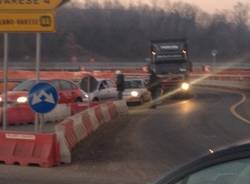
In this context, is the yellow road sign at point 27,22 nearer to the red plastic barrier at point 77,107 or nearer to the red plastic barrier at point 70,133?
the red plastic barrier at point 70,133

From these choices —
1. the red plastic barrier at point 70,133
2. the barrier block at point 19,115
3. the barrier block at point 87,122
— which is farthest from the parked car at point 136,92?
the red plastic barrier at point 70,133

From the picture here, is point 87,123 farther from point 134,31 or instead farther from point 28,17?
point 134,31

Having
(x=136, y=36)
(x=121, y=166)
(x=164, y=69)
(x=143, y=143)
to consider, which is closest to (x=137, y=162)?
(x=121, y=166)

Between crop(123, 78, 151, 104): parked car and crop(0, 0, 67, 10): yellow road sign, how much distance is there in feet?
62.9

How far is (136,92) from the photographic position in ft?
127

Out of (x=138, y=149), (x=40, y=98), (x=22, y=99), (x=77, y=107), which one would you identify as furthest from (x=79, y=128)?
(x=77, y=107)

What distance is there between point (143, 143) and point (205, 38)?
149m

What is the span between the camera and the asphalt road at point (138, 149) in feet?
44.2

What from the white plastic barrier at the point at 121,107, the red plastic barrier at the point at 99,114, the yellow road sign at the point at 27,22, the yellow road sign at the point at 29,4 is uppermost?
the yellow road sign at the point at 29,4

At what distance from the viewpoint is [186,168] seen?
4.02m

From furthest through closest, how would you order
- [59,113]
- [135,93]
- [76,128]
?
1. [135,93]
2. [59,113]
3. [76,128]

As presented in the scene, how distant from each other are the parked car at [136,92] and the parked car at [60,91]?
23.1 feet

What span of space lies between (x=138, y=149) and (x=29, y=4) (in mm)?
4342

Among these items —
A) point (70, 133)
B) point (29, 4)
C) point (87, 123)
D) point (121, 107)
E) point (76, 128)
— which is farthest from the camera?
point (121, 107)
